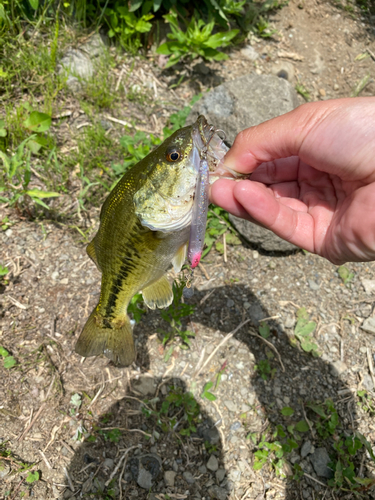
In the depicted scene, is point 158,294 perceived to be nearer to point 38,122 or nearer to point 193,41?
point 38,122

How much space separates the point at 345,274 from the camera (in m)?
3.96

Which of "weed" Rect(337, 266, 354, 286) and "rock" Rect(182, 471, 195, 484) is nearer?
"rock" Rect(182, 471, 195, 484)

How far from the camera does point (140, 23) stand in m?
4.95

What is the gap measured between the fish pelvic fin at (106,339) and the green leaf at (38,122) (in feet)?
8.25

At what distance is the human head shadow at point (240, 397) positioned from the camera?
2967mm

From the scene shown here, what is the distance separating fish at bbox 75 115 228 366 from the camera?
2.22 metres

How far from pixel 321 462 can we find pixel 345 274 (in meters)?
1.90

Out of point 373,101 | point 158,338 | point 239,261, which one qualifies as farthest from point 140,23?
point 158,338

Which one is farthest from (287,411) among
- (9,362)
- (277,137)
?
(9,362)

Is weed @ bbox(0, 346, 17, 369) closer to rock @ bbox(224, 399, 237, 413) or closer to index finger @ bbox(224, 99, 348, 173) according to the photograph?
rock @ bbox(224, 399, 237, 413)

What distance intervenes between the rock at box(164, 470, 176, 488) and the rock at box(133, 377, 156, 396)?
65cm

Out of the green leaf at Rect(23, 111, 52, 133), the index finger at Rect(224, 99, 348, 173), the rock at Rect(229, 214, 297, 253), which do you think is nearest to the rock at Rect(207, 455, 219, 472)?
the rock at Rect(229, 214, 297, 253)

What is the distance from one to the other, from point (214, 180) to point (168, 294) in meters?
0.89

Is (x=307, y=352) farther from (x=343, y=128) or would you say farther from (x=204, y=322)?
(x=343, y=128)
